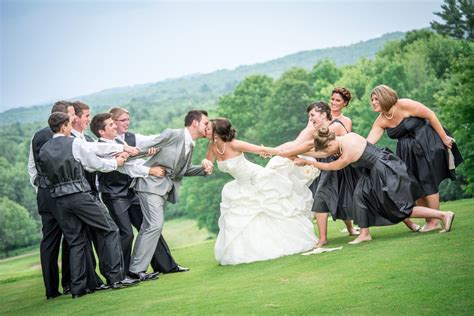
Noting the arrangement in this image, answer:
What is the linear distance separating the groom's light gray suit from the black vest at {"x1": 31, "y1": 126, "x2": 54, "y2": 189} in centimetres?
133

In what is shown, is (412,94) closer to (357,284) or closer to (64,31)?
(357,284)

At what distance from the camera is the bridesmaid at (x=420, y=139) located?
1014 centimetres

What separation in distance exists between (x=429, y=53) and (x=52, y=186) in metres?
50.6

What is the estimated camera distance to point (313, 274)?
832 centimetres

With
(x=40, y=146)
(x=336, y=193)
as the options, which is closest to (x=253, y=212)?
(x=336, y=193)

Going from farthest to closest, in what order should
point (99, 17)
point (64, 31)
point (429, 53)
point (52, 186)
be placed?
point (99, 17), point (64, 31), point (429, 53), point (52, 186)

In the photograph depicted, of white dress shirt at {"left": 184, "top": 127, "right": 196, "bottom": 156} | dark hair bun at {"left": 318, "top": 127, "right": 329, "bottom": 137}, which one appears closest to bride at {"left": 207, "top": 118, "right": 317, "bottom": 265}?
white dress shirt at {"left": 184, "top": 127, "right": 196, "bottom": 156}

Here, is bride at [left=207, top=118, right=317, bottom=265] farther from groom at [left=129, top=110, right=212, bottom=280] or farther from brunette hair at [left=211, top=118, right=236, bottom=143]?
groom at [left=129, top=110, right=212, bottom=280]

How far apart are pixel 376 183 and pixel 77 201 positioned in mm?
4264

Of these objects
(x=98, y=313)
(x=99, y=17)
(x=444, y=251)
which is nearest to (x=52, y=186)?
(x=98, y=313)

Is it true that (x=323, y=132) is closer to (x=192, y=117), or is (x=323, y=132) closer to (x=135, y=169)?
(x=192, y=117)

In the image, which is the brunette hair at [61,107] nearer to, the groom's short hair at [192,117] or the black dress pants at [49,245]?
the black dress pants at [49,245]

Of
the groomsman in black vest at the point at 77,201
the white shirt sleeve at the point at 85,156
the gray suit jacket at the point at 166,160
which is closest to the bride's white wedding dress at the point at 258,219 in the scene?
the gray suit jacket at the point at 166,160

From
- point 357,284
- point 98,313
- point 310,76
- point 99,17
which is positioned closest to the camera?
point 357,284
